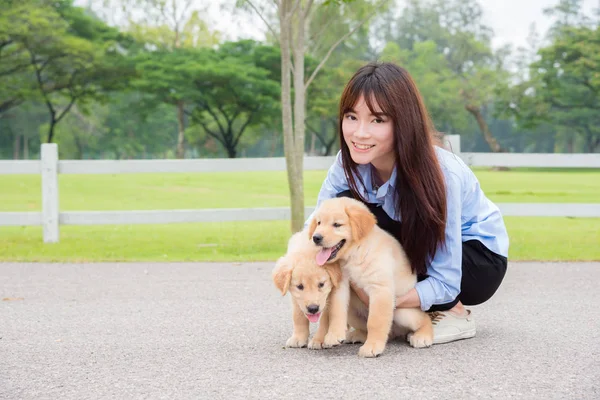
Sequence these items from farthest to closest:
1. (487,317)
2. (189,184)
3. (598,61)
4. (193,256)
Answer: (598,61)
(189,184)
(193,256)
(487,317)

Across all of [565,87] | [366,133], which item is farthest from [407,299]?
[565,87]

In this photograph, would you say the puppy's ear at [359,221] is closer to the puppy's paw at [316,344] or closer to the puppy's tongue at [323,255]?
the puppy's tongue at [323,255]

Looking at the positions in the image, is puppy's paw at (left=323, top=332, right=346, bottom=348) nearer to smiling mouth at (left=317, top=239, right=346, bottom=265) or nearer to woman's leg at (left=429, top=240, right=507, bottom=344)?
smiling mouth at (left=317, top=239, right=346, bottom=265)

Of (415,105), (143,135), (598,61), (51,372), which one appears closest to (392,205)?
(415,105)

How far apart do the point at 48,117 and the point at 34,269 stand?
5562 centimetres

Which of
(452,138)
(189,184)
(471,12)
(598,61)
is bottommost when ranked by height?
(189,184)

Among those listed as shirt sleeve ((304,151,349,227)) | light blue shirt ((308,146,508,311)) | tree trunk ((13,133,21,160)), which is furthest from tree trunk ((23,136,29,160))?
light blue shirt ((308,146,508,311))

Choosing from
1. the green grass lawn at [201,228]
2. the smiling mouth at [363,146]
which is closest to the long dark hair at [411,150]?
the smiling mouth at [363,146]

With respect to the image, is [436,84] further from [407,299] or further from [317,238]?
[317,238]

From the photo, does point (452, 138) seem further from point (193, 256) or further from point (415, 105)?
point (415, 105)

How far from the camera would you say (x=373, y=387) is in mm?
2871

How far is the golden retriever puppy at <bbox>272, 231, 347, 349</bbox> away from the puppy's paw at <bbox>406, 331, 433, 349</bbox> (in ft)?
1.51

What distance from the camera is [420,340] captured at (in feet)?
11.6

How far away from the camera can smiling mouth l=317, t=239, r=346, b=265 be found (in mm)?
3275
